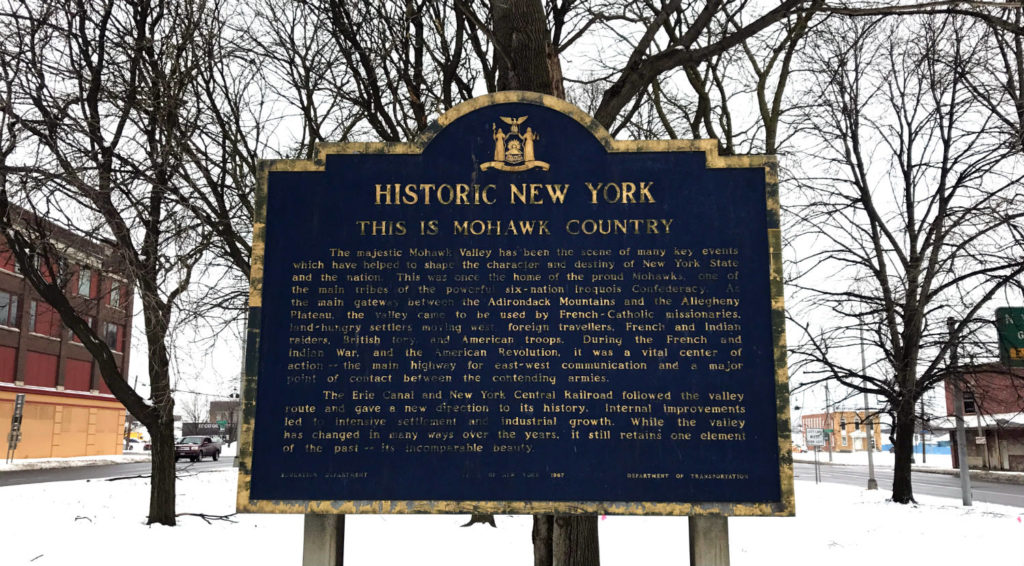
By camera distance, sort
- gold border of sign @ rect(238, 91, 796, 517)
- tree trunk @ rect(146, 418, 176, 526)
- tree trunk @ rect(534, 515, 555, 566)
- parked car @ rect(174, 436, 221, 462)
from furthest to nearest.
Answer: parked car @ rect(174, 436, 221, 462) → tree trunk @ rect(146, 418, 176, 526) → tree trunk @ rect(534, 515, 555, 566) → gold border of sign @ rect(238, 91, 796, 517)

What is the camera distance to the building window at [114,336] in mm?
48334

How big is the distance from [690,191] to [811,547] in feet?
30.5

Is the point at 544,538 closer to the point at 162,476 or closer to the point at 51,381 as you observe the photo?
the point at 162,476

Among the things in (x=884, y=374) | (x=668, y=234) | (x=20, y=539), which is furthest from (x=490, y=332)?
(x=884, y=374)

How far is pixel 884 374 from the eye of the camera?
2086cm

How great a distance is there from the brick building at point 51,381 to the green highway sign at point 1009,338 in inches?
1397

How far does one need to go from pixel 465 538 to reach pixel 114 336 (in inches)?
1773

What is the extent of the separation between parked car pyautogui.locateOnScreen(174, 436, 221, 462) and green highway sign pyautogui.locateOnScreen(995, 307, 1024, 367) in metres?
39.5

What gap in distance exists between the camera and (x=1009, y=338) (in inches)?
637

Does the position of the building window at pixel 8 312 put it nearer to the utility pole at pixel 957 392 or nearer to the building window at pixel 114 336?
the building window at pixel 114 336

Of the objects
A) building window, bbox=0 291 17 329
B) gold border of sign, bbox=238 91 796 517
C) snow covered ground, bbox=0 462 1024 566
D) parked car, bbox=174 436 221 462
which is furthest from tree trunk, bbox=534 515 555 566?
building window, bbox=0 291 17 329

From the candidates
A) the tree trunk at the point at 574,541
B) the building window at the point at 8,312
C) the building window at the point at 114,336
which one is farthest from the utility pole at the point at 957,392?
the building window at the point at 114,336

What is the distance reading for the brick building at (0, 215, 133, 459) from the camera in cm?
3975

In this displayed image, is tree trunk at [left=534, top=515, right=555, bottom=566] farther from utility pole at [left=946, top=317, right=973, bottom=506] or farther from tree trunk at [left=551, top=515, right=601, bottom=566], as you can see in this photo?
utility pole at [left=946, top=317, right=973, bottom=506]
